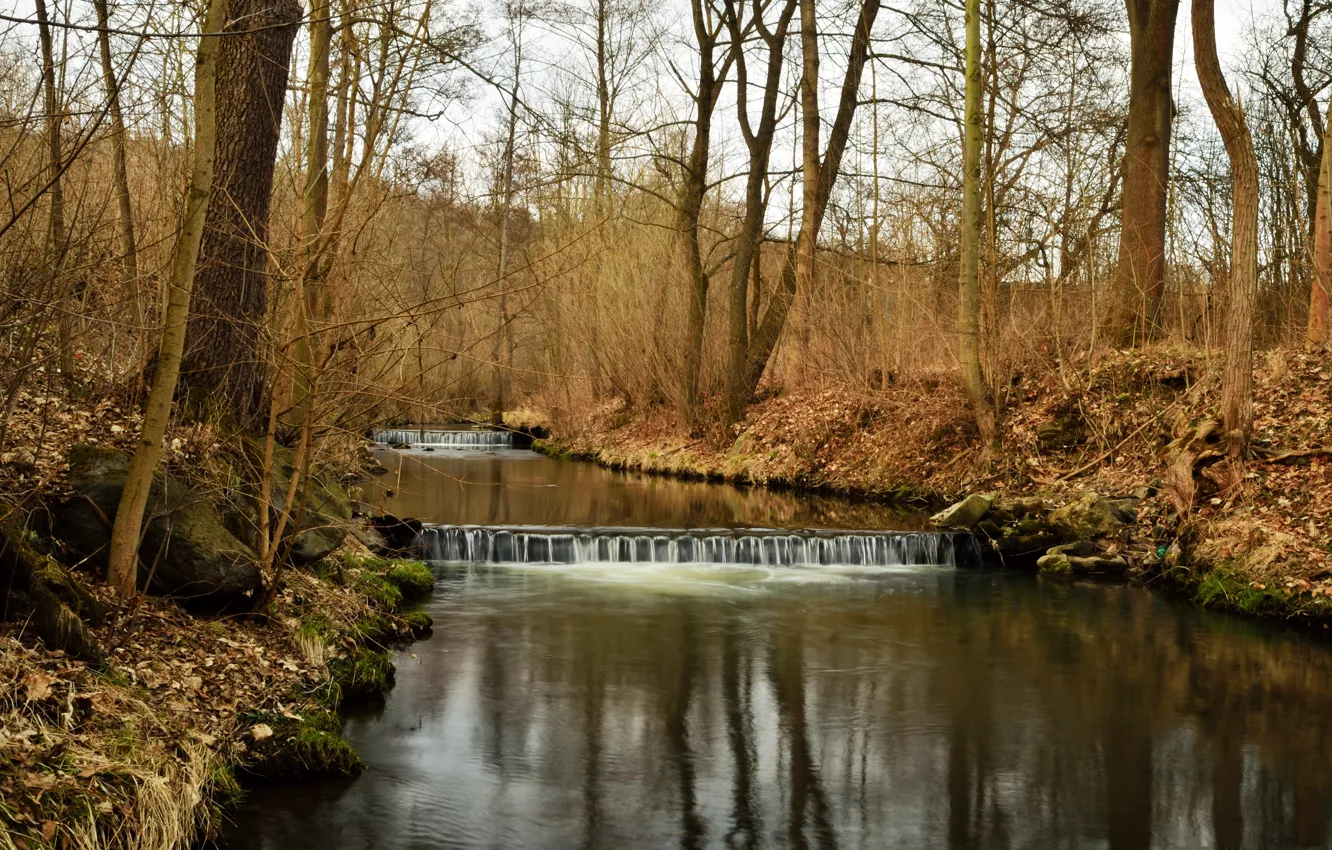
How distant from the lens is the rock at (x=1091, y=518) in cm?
1270

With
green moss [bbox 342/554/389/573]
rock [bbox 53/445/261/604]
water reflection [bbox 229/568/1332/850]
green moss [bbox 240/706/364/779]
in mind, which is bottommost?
water reflection [bbox 229/568/1332/850]

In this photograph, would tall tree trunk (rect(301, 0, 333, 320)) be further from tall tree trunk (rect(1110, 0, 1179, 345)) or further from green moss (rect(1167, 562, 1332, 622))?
tall tree trunk (rect(1110, 0, 1179, 345))

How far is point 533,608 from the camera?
10.8 m

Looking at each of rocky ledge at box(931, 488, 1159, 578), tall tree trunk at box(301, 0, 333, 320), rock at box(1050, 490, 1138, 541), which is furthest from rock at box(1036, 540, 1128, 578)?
tall tree trunk at box(301, 0, 333, 320)

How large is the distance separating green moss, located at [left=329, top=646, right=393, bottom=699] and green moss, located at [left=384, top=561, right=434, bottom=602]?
2814mm

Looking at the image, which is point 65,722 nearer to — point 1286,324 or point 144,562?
point 144,562

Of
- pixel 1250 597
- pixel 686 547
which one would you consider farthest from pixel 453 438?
pixel 1250 597

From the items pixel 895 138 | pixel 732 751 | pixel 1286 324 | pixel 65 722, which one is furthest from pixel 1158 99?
pixel 65 722

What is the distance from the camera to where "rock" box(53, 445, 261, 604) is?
6508 mm

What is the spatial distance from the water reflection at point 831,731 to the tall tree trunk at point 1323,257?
4.55 metres

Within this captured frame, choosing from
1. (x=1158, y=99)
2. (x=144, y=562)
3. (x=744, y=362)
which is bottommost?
(x=144, y=562)

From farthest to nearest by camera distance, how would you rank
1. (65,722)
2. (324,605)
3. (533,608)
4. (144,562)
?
(533,608), (324,605), (144,562), (65,722)

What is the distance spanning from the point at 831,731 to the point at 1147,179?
34.6 ft

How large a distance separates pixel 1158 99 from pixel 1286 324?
141 inches
